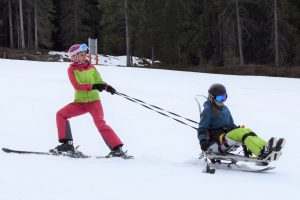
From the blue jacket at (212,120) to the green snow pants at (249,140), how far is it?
1.02ft

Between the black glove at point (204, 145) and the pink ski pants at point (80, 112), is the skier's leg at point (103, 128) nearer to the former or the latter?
the pink ski pants at point (80, 112)

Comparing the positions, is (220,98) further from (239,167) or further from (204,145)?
(239,167)

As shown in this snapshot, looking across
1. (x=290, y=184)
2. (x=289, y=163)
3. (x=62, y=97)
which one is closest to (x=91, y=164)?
(x=290, y=184)

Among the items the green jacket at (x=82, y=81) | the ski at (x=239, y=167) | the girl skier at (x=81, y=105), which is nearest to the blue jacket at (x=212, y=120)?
the ski at (x=239, y=167)

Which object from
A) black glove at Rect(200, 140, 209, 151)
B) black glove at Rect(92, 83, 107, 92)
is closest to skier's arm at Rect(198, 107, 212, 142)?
black glove at Rect(200, 140, 209, 151)

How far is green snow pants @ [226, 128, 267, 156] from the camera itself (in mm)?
5980

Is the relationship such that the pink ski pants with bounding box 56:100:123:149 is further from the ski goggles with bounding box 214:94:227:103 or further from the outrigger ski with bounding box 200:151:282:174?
the ski goggles with bounding box 214:94:227:103

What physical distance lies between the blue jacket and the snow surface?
544 mm

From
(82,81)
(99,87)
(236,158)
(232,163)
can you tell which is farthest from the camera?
(82,81)

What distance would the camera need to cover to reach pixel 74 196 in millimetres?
4750

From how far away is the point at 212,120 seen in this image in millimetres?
6625

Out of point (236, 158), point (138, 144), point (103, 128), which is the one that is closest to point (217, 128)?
point (236, 158)

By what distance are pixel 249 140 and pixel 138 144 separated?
10.4 feet

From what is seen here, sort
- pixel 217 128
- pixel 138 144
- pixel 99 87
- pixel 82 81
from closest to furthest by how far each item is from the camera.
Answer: pixel 217 128 → pixel 99 87 → pixel 82 81 → pixel 138 144
